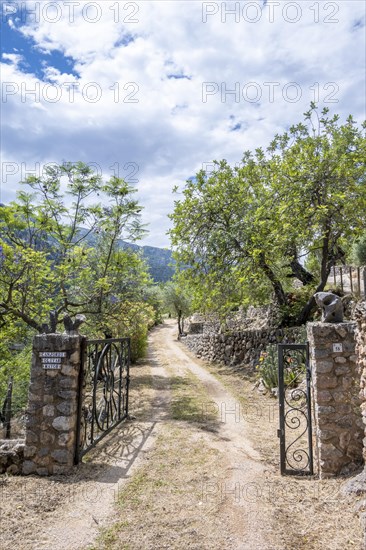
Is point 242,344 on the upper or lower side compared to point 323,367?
lower

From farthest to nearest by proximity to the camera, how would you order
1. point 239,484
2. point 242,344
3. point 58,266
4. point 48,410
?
1. point 242,344
2. point 58,266
3. point 48,410
4. point 239,484

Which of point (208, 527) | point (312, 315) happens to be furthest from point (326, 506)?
point (312, 315)

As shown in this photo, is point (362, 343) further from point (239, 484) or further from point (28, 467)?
point (28, 467)

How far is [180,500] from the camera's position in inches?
167

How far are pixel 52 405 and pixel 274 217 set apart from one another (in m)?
8.85

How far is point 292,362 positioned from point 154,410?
4.06 meters

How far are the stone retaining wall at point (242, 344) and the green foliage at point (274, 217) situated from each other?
88 cm

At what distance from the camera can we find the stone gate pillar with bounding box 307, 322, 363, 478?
15.4 ft

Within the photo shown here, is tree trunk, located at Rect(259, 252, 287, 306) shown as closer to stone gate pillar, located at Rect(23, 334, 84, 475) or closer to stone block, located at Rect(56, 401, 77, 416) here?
stone gate pillar, located at Rect(23, 334, 84, 475)

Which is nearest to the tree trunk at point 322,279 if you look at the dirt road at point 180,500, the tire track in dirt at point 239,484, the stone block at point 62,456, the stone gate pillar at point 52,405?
the tire track in dirt at point 239,484

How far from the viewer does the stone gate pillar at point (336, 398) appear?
15.4ft

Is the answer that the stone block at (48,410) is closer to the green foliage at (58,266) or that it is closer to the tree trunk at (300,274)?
the green foliage at (58,266)

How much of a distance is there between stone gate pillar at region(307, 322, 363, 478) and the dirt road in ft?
1.28

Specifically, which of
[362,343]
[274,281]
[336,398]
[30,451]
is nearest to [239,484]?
[336,398]
